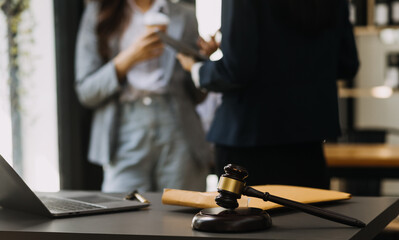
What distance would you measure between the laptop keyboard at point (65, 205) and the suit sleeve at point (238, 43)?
1.89ft

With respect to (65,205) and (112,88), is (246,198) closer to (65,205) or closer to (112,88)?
(65,205)

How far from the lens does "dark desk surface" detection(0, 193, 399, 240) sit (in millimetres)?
779

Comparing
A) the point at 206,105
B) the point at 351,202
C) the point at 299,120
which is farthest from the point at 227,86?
the point at 206,105

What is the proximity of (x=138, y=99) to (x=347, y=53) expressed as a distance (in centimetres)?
92

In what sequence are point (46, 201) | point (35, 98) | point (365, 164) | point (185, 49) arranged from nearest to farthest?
point (46, 201) < point (185, 49) < point (35, 98) < point (365, 164)

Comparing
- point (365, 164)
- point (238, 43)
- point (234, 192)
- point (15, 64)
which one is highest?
point (15, 64)

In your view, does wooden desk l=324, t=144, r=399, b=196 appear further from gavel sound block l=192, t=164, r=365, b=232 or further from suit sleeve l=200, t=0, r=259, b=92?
gavel sound block l=192, t=164, r=365, b=232

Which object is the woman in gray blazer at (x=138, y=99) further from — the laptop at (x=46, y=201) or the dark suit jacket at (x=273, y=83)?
the laptop at (x=46, y=201)

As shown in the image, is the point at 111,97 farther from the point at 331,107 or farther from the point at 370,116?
the point at 370,116

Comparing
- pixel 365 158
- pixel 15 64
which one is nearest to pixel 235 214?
pixel 15 64

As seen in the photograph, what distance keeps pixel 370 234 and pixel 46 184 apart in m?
2.25

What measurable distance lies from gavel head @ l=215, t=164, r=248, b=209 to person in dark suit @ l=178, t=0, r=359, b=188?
70 cm

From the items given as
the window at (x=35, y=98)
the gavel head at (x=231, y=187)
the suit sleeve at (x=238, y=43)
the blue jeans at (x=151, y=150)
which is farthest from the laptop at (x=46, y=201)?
the window at (x=35, y=98)

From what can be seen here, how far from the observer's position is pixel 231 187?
85 centimetres
